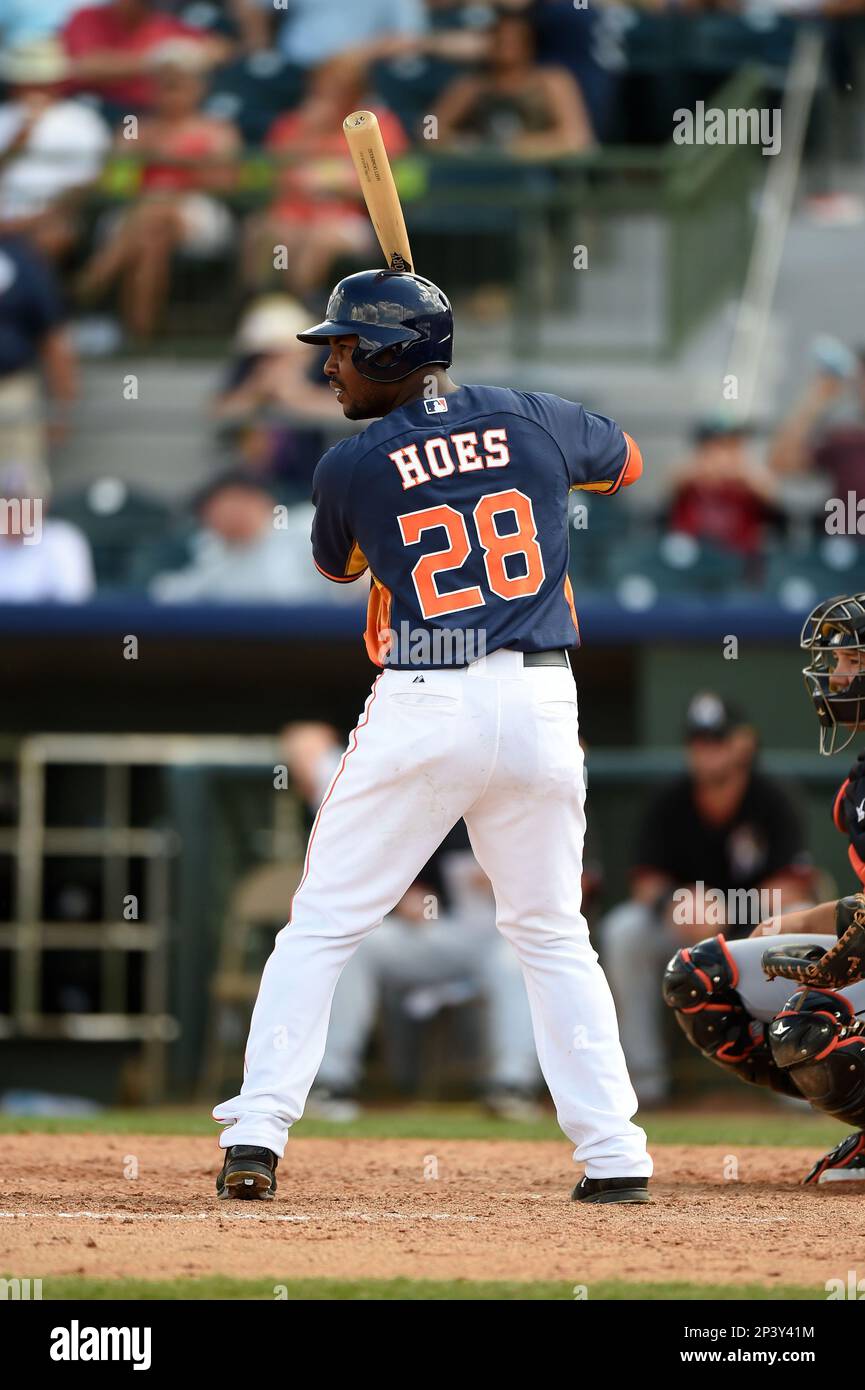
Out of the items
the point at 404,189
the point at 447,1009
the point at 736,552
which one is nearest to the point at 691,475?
the point at 736,552

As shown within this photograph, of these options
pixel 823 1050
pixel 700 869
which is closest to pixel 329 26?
pixel 700 869

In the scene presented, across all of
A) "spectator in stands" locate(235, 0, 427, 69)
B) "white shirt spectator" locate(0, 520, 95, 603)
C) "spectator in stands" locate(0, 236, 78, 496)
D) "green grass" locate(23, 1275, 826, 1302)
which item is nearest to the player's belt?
"green grass" locate(23, 1275, 826, 1302)

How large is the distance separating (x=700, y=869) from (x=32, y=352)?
4694 mm

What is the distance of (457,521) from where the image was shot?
13.7 ft

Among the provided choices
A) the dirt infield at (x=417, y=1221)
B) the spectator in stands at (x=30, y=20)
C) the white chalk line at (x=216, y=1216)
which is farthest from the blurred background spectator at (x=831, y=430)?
the white chalk line at (x=216, y=1216)

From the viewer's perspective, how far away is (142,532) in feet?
31.3

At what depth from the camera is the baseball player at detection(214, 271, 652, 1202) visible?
13.5ft

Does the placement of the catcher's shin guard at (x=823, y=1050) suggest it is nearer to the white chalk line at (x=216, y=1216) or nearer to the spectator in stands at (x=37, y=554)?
the white chalk line at (x=216, y=1216)

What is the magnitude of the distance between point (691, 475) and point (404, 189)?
7.56 feet

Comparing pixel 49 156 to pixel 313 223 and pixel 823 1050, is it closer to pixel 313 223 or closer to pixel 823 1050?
pixel 313 223
